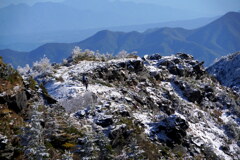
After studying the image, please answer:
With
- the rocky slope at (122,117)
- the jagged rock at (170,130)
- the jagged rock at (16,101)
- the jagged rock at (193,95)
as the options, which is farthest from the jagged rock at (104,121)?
the jagged rock at (193,95)

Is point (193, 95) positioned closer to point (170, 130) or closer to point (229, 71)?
point (170, 130)

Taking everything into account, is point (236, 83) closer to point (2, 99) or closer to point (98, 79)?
point (98, 79)

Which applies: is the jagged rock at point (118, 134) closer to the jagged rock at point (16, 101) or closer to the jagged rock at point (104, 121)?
the jagged rock at point (104, 121)

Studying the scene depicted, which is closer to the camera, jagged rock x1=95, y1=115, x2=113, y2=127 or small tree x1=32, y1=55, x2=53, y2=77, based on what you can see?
jagged rock x1=95, y1=115, x2=113, y2=127

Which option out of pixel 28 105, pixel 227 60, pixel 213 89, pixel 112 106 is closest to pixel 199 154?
pixel 112 106

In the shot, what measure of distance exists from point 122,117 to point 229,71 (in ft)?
328

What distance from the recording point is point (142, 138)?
31062mm

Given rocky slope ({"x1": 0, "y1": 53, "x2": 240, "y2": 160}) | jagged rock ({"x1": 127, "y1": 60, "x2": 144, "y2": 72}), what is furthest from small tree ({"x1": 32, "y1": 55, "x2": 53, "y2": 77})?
jagged rock ({"x1": 127, "y1": 60, "x2": 144, "y2": 72})

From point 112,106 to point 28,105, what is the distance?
12.9m

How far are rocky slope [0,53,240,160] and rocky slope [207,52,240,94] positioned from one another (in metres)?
44.7

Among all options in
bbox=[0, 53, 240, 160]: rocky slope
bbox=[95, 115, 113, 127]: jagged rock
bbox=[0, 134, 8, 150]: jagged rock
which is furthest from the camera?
bbox=[95, 115, 113, 127]: jagged rock

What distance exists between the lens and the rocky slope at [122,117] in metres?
21.1

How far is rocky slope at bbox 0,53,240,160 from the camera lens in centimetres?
2112

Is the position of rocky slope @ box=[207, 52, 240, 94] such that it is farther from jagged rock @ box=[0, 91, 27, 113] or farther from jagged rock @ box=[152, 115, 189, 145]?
jagged rock @ box=[0, 91, 27, 113]
